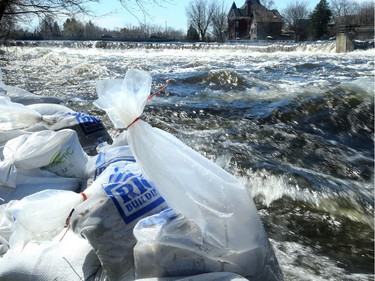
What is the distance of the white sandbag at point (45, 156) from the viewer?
2.14 meters

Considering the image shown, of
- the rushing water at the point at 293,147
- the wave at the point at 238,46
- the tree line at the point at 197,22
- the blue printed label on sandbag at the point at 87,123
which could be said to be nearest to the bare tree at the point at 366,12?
the tree line at the point at 197,22

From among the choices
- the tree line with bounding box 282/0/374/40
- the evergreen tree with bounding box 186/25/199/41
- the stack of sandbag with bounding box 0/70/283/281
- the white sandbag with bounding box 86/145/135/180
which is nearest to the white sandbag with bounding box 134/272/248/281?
the stack of sandbag with bounding box 0/70/283/281

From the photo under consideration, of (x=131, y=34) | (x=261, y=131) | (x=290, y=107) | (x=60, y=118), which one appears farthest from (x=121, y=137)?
(x=131, y=34)

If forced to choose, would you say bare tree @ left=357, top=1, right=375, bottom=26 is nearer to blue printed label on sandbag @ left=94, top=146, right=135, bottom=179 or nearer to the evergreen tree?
the evergreen tree

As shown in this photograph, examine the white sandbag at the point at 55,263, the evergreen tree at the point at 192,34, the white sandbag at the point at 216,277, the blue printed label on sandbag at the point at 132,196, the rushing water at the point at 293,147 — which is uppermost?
the evergreen tree at the point at 192,34

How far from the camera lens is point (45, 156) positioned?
86.9 inches

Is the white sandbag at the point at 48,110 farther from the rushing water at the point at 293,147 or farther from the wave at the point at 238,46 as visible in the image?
the wave at the point at 238,46

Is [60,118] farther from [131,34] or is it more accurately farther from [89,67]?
[131,34]

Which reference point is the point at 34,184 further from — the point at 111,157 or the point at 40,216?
the point at 40,216

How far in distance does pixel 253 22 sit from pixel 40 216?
204 feet

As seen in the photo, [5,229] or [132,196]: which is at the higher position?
[132,196]

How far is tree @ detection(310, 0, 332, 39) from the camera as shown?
48.0 metres

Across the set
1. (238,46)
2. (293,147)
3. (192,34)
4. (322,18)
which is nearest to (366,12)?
(322,18)

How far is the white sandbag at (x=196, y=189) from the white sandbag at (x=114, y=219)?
18 cm
